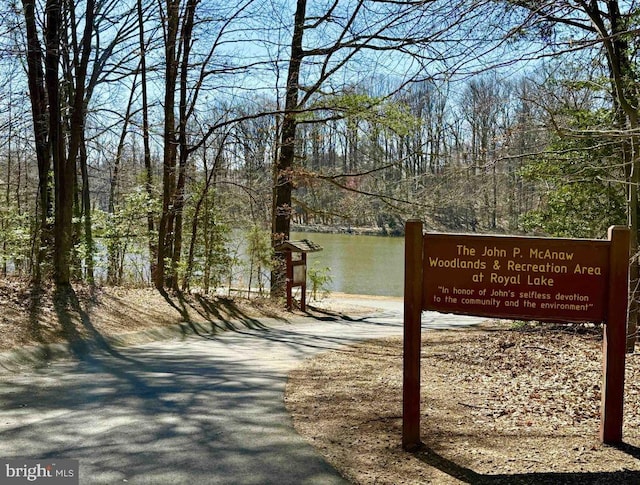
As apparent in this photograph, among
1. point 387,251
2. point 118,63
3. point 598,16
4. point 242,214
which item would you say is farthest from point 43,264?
point 387,251

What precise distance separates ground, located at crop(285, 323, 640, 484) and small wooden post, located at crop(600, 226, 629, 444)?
37 cm

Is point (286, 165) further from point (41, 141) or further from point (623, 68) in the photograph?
point (623, 68)

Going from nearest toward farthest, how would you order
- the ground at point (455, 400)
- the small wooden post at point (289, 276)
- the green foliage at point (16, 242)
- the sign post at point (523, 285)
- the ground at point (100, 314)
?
the ground at point (455, 400)
the sign post at point (523, 285)
the ground at point (100, 314)
the green foliage at point (16, 242)
the small wooden post at point (289, 276)

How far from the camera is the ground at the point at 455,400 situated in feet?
13.1

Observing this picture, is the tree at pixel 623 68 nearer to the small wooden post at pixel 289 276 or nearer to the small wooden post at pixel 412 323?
the small wooden post at pixel 412 323

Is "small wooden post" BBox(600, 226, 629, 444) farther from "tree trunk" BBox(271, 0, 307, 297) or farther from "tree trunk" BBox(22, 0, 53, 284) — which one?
"tree trunk" BBox(271, 0, 307, 297)

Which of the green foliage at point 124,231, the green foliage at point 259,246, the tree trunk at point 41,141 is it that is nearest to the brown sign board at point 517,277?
the tree trunk at point 41,141

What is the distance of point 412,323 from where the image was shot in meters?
4.34

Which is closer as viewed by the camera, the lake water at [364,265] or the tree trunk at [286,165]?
the tree trunk at [286,165]

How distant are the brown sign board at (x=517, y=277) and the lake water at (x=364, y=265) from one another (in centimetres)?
1531

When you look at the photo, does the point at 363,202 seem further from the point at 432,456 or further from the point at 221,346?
the point at 432,456

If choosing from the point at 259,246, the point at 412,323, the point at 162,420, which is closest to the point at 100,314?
the point at 162,420

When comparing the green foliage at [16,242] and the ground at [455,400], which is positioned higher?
the green foliage at [16,242]

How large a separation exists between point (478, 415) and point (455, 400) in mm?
525
